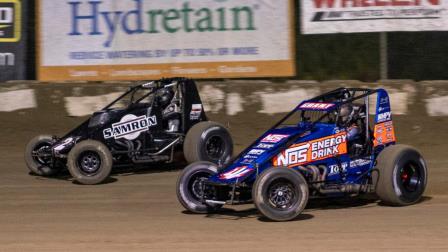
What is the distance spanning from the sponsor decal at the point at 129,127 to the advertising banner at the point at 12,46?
364 centimetres

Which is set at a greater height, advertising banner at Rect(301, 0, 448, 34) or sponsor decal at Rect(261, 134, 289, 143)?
advertising banner at Rect(301, 0, 448, 34)

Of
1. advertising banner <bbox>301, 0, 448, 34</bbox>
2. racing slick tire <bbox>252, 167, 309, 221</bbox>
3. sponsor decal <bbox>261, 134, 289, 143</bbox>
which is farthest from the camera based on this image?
advertising banner <bbox>301, 0, 448, 34</bbox>

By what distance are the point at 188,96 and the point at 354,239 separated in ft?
17.4

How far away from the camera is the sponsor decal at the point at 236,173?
874 cm

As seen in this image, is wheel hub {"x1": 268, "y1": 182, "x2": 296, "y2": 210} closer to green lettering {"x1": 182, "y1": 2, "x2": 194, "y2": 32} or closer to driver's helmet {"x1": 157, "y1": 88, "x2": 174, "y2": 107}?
driver's helmet {"x1": 157, "y1": 88, "x2": 174, "y2": 107}

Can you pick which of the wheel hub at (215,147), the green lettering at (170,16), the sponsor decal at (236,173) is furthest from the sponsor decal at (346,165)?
the green lettering at (170,16)

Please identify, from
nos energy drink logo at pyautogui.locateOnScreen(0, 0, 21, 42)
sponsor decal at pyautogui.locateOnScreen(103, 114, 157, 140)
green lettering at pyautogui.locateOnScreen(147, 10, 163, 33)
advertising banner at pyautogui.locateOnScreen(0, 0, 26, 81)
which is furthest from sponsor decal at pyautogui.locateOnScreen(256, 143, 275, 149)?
nos energy drink logo at pyautogui.locateOnScreen(0, 0, 21, 42)

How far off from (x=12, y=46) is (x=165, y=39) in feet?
8.53

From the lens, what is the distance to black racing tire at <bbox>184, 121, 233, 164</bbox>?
12.1 meters

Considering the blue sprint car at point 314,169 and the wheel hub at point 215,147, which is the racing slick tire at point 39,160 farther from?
the blue sprint car at point 314,169

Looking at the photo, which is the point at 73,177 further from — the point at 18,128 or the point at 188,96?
the point at 18,128

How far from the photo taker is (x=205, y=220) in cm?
883

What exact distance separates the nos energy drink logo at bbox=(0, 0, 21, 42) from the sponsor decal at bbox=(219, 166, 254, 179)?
726cm

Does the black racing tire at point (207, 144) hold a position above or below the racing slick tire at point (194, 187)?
above
